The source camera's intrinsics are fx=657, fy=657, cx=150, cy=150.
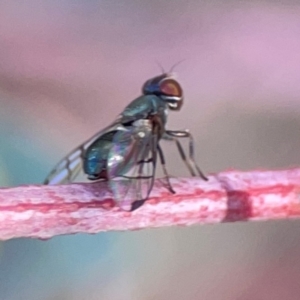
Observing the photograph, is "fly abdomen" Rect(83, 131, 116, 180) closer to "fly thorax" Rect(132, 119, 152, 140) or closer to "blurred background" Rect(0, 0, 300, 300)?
"fly thorax" Rect(132, 119, 152, 140)

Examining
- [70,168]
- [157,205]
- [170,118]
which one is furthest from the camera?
[170,118]

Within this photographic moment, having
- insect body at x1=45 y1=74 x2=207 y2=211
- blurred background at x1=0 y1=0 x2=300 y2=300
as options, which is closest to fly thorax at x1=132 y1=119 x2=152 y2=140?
insect body at x1=45 y1=74 x2=207 y2=211

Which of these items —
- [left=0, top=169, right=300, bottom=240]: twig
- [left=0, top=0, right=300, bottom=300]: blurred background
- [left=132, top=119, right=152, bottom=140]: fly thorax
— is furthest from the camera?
[left=0, top=0, right=300, bottom=300]: blurred background

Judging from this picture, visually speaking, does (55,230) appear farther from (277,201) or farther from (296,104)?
(296,104)

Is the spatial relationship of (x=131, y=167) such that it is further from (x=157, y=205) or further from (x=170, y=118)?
(x=170, y=118)

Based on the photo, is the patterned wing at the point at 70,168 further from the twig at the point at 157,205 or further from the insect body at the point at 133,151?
the twig at the point at 157,205

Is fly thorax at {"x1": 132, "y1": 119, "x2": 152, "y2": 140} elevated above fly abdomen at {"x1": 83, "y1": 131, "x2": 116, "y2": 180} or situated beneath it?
elevated above

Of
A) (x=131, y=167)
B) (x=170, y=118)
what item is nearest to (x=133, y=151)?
(x=131, y=167)
